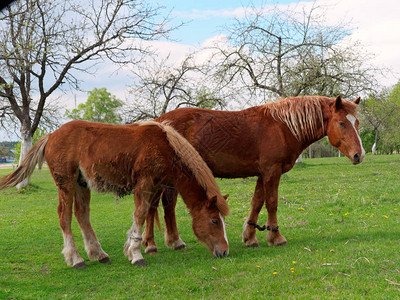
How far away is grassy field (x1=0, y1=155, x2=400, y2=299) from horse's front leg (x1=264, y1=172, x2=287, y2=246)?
9.5 inches

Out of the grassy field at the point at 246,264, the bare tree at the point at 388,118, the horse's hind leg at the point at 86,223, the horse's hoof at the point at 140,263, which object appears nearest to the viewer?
the grassy field at the point at 246,264

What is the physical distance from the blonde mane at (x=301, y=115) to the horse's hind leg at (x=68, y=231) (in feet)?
13.5

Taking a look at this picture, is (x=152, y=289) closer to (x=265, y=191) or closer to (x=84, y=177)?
(x=84, y=177)

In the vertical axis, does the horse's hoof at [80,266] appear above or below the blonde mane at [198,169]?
below

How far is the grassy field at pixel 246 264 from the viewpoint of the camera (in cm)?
450

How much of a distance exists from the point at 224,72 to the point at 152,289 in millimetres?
21419

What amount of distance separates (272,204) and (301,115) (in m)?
1.80

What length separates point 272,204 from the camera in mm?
6730

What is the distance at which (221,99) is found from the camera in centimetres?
2488

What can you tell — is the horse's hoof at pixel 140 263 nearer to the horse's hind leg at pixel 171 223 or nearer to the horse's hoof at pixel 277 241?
the horse's hind leg at pixel 171 223

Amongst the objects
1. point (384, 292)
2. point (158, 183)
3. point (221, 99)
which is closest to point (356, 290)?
point (384, 292)

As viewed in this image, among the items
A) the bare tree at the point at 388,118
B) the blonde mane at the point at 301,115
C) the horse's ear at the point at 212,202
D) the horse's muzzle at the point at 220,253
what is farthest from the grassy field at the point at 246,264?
the bare tree at the point at 388,118

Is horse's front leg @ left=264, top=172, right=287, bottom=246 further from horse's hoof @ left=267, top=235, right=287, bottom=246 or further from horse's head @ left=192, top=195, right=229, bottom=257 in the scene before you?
horse's head @ left=192, top=195, right=229, bottom=257

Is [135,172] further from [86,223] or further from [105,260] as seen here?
[105,260]
